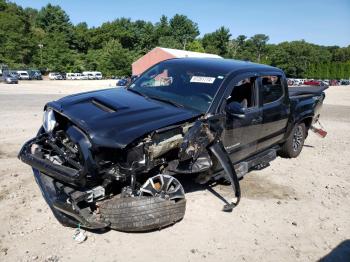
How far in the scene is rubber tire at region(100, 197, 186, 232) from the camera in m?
3.73

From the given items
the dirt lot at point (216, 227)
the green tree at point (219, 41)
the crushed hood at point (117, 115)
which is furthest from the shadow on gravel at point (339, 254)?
the green tree at point (219, 41)

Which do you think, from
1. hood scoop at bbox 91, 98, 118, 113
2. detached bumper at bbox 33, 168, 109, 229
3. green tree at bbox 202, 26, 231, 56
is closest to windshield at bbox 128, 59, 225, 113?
hood scoop at bbox 91, 98, 118, 113

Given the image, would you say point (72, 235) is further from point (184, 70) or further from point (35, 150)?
point (184, 70)

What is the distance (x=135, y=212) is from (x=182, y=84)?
7.16ft

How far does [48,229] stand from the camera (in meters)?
4.03

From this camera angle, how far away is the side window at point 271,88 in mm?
5820

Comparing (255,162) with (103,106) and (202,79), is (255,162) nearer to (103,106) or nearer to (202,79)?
(202,79)

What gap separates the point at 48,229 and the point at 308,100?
18.8ft

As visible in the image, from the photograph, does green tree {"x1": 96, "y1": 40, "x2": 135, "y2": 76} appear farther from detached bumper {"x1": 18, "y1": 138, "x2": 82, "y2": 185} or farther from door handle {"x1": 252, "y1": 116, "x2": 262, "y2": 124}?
detached bumper {"x1": 18, "y1": 138, "x2": 82, "y2": 185}

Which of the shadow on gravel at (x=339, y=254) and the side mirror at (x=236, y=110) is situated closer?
the shadow on gravel at (x=339, y=254)

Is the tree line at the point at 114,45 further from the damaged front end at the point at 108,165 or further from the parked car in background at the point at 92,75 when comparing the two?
the damaged front end at the point at 108,165

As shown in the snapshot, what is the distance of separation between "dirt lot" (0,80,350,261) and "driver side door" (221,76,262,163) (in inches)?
27.2

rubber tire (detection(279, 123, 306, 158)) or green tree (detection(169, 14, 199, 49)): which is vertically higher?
green tree (detection(169, 14, 199, 49))

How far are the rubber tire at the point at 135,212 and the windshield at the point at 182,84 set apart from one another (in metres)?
1.43
